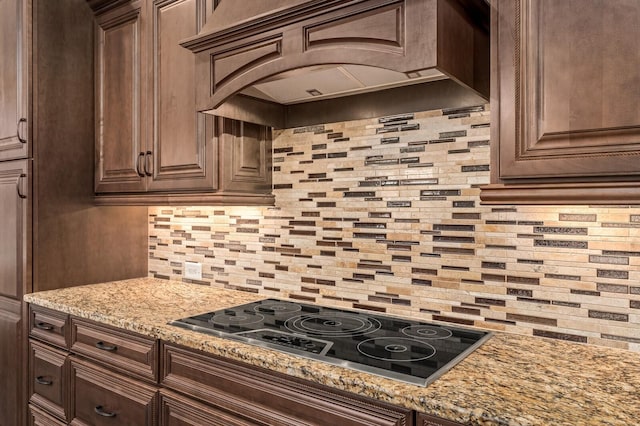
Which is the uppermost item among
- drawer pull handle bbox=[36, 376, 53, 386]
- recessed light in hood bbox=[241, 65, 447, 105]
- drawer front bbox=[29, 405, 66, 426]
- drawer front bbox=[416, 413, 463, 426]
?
recessed light in hood bbox=[241, 65, 447, 105]

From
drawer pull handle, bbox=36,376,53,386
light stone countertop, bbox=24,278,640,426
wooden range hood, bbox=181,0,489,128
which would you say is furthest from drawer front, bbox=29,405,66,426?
wooden range hood, bbox=181,0,489,128

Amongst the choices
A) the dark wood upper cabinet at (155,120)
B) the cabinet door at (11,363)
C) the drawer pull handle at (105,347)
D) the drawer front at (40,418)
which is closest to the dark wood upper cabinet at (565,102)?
the dark wood upper cabinet at (155,120)

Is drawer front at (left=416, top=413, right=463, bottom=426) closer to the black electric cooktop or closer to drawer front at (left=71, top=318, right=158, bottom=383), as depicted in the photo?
the black electric cooktop

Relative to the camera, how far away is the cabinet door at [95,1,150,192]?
222cm

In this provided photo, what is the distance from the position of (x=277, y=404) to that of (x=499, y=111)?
101 cm

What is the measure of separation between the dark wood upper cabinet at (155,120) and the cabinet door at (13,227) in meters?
0.34

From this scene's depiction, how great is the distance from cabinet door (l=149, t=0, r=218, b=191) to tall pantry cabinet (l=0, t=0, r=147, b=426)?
53 cm

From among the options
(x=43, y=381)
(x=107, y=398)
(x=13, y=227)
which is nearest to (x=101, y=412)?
(x=107, y=398)

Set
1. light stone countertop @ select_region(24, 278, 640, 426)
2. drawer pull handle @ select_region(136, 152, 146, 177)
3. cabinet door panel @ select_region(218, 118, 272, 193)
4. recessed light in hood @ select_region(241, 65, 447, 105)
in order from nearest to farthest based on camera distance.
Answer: light stone countertop @ select_region(24, 278, 640, 426)
recessed light in hood @ select_region(241, 65, 447, 105)
cabinet door panel @ select_region(218, 118, 272, 193)
drawer pull handle @ select_region(136, 152, 146, 177)

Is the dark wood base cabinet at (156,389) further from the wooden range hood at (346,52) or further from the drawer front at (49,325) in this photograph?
the wooden range hood at (346,52)

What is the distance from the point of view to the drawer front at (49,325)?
203cm

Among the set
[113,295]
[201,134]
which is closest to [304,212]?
[201,134]

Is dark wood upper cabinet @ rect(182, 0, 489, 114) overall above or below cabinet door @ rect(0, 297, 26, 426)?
above

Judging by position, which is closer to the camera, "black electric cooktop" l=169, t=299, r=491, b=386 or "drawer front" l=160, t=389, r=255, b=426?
"black electric cooktop" l=169, t=299, r=491, b=386
